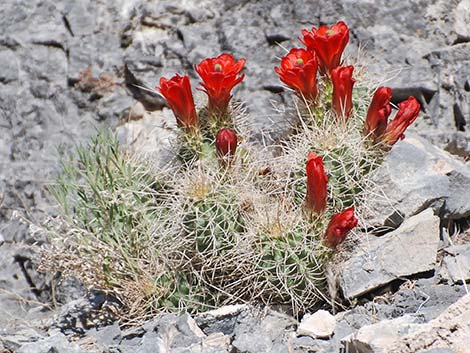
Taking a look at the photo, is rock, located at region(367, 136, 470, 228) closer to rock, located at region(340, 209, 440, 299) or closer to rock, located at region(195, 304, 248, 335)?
rock, located at region(340, 209, 440, 299)

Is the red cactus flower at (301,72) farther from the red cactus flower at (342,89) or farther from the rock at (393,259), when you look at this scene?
the rock at (393,259)

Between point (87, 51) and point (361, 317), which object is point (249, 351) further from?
point (87, 51)

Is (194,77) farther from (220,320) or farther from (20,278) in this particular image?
(220,320)

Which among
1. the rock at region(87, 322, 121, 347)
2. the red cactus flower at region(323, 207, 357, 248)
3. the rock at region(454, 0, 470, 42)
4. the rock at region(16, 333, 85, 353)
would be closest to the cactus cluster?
the red cactus flower at region(323, 207, 357, 248)

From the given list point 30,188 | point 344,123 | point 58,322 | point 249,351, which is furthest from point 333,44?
point 30,188

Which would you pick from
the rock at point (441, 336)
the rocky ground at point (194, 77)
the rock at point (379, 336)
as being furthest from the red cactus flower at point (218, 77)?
the rock at point (441, 336)

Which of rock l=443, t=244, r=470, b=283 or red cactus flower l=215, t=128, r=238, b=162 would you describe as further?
red cactus flower l=215, t=128, r=238, b=162

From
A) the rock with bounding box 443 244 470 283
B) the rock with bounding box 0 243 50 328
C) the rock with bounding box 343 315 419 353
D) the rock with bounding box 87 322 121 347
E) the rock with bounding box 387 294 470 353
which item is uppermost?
the rock with bounding box 387 294 470 353
